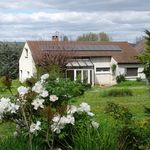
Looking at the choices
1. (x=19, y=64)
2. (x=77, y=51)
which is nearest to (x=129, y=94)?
(x=77, y=51)

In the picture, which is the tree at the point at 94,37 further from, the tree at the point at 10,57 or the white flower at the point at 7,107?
the white flower at the point at 7,107

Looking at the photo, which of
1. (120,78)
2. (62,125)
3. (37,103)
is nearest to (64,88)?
(37,103)

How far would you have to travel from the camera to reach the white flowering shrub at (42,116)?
6.22 meters

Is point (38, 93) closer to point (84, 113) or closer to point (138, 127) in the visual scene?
point (84, 113)

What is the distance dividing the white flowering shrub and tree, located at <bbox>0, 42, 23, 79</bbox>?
53231 millimetres

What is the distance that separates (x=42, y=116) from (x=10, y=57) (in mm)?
58184

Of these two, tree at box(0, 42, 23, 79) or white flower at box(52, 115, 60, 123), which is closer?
white flower at box(52, 115, 60, 123)

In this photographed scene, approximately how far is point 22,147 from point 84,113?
1057 mm

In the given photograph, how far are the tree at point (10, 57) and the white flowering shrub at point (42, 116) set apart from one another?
5323cm

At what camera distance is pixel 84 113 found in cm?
681

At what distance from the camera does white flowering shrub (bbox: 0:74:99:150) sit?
6225 mm

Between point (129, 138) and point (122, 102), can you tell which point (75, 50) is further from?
point (129, 138)

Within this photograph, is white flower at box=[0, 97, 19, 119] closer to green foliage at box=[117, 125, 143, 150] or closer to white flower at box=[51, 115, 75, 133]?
white flower at box=[51, 115, 75, 133]

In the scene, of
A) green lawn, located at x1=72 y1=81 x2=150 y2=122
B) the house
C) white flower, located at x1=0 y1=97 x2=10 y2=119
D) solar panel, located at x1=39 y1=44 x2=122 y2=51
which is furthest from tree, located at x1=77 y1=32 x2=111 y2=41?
white flower, located at x1=0 y1=97 x2=10 y2=119
